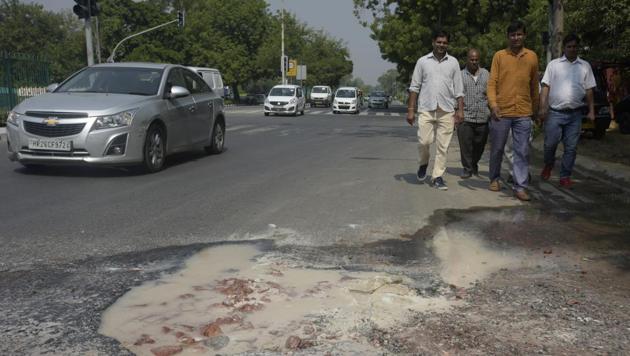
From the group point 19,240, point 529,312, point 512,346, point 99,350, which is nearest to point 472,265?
point 529,312

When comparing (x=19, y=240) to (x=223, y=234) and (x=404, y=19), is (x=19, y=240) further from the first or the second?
(x=404, y=19)

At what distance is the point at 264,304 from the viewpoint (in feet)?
11.2

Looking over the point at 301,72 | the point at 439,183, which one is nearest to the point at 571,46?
the point at 439,183

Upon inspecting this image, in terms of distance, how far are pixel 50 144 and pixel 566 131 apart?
22.1 feet

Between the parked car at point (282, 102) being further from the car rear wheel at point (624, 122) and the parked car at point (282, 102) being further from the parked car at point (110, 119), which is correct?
the parked car at point (110, 119)

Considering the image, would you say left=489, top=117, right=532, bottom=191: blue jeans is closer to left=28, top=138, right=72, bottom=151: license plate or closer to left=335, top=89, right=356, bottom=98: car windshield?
left=28, top=138, right=72, bottom=151: license plate

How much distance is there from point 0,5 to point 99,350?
264 ft

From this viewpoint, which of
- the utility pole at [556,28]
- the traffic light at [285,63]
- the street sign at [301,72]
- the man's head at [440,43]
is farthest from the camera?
the street sign at [301,72]

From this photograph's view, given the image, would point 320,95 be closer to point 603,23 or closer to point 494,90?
point 603,23

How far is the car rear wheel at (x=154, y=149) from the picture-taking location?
27.9 feet

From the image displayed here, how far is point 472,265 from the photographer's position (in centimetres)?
426

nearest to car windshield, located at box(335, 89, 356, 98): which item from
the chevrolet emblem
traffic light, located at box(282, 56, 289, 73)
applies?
traffic light, located at box(282, 56, 289, 73)

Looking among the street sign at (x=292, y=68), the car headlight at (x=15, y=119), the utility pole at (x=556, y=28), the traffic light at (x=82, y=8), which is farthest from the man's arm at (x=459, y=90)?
the street sign at (x=292, y=68)

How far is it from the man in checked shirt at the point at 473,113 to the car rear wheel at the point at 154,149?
437 cm
